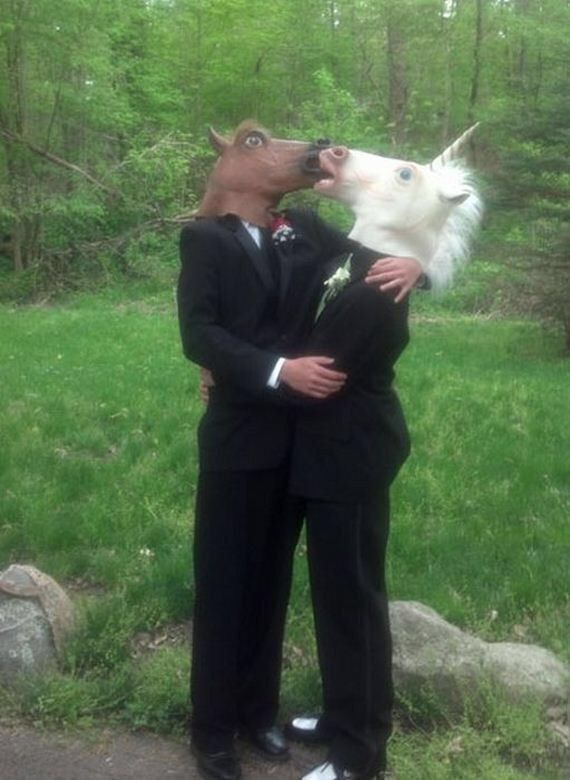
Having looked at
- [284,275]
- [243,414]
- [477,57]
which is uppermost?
[477,57]

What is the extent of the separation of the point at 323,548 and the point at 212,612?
18.4 inches

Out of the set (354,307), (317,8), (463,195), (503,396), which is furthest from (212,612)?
(317,8)

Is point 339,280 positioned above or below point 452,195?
below

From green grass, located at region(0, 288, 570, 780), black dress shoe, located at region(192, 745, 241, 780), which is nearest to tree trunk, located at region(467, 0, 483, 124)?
green grass, located at region(0, 288, 570, 780)

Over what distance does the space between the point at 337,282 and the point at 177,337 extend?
9946 millimetres

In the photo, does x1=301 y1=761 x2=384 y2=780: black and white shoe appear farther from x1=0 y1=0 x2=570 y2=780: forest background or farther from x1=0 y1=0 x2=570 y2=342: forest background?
x1=0 y1=0 x2=570 y2=342: forest background

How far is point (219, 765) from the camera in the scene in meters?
4.32

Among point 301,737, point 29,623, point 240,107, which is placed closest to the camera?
point 301,737

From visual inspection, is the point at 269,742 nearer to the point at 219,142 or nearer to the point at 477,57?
the point at 219,142

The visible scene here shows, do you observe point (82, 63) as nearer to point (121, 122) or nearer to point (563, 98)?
point (121, 122)

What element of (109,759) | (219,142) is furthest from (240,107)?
(109,759)

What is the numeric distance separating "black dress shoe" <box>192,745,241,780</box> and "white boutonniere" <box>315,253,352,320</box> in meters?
1.52

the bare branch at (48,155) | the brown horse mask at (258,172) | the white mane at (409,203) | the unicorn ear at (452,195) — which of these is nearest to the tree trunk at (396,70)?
the bare branch at (48,155)

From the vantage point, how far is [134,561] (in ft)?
20.0
